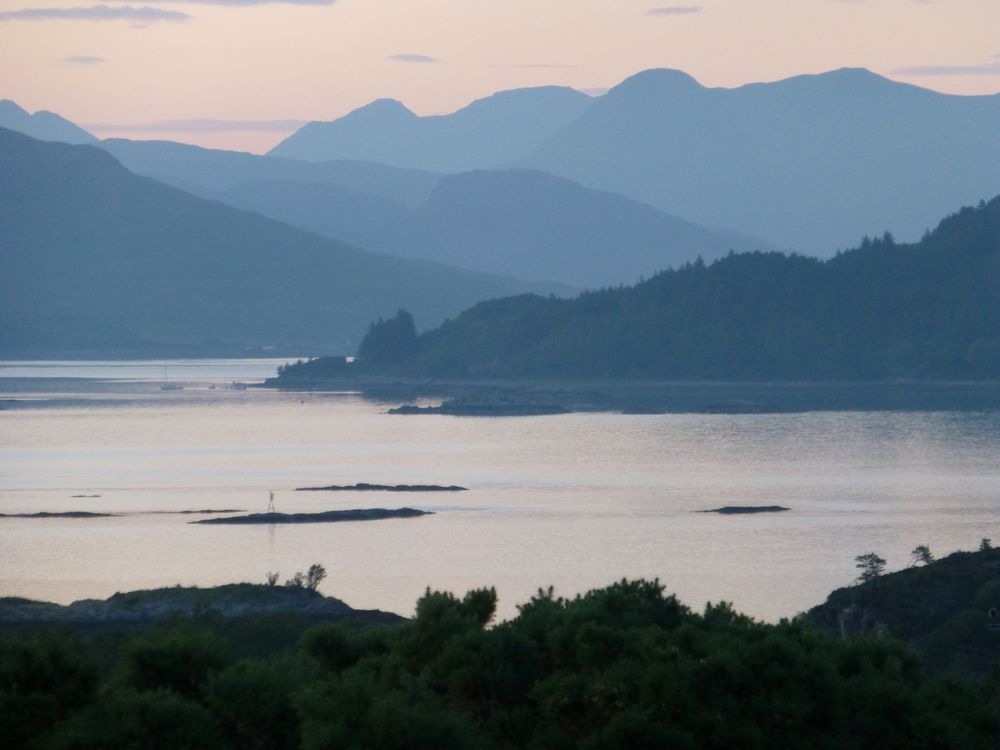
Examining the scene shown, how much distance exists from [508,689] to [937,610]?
779 inches

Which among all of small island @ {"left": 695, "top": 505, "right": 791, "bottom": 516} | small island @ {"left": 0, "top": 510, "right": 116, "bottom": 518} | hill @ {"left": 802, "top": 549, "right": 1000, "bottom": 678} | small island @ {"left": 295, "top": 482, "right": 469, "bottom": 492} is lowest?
small island @ {"left": 0, "top": 510, "right": 116, "bottom": 518}

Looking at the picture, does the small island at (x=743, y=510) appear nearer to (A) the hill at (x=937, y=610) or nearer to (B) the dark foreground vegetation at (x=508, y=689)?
(A) the hill at (x=937, y=610)

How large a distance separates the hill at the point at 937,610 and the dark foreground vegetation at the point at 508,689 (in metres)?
10.8

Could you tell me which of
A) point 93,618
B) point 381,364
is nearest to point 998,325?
point 381,364

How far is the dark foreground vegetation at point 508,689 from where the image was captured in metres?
18.9

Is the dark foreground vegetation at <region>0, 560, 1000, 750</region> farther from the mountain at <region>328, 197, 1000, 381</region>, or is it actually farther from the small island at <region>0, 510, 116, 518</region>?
the mountain at <region>328, 197, 1000, 381</region>

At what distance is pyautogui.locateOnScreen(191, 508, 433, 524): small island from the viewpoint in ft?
225

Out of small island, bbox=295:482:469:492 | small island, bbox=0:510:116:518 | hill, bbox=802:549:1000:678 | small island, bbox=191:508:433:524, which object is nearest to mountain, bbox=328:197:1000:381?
small island, bbox=295:482:469:492

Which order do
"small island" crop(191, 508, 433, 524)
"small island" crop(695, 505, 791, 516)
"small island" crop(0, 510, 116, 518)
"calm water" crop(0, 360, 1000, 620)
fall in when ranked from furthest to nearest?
"small island" crop(695, 505, 791, 516)
"small island" crop(0, 510, 116, 518)
"small island" crop(191, 508, 433, 524)
"calm water" crop(0, 360, 1000, 620)

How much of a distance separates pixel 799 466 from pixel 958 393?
76.8 meters

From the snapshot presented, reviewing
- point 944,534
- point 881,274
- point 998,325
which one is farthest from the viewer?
point 881,274

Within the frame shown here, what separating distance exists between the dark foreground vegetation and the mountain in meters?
154

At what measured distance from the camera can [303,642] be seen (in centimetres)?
2370

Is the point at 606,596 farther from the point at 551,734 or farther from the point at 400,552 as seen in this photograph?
the point at 400,552
